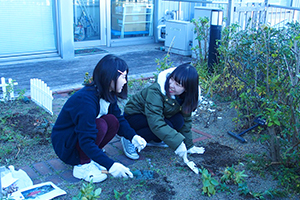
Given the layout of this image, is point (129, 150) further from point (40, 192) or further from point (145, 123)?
point (40, 192)

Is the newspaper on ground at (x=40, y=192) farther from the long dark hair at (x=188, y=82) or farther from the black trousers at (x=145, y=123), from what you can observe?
the long dark hair at (x=188, y=82)

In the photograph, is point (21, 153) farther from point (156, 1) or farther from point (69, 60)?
point (156, 1)

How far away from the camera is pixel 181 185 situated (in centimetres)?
275

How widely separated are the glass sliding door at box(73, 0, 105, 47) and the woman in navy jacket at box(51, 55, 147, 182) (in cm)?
572

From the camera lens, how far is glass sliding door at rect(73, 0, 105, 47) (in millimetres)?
8109

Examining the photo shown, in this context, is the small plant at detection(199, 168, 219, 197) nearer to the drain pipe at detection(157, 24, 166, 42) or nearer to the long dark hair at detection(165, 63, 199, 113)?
the long dark hair at detection(165, 63, 199, 113)

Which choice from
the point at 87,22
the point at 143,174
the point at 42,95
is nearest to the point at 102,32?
the point at 87,22

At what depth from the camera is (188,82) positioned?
282 cm

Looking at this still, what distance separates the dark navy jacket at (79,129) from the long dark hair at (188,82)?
28.1 inches

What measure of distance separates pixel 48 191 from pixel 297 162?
2111 mm

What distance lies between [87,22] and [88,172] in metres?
6.24

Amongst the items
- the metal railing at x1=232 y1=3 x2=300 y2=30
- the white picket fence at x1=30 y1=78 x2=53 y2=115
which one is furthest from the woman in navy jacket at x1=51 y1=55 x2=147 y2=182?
the metal railing at x1=232 y1=3 x2=300 y2=30

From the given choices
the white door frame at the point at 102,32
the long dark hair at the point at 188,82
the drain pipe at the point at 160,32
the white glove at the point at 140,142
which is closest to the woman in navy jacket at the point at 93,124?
the white glove at the point at 140,142

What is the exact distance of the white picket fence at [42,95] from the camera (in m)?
4.03
